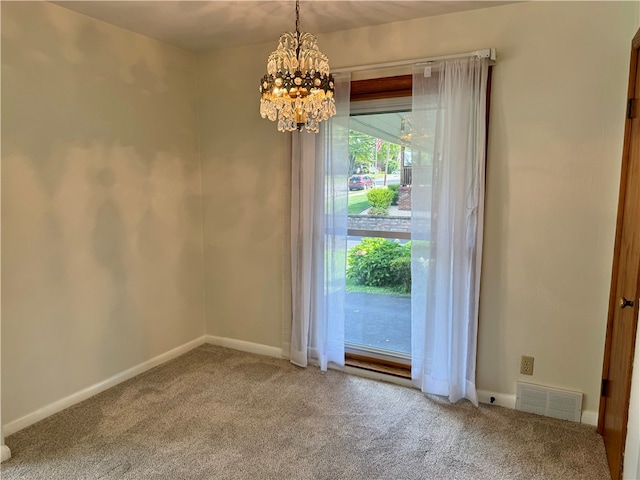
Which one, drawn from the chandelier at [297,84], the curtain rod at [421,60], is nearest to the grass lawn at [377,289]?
the curtain rod at [421,60]

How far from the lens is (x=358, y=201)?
327 cm

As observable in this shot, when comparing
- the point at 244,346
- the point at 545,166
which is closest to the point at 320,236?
the point at 244,346

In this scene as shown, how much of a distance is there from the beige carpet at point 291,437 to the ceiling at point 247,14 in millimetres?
2499

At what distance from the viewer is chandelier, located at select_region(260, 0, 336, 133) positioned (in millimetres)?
1947

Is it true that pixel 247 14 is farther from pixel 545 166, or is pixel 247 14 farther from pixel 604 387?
pixel 604 387

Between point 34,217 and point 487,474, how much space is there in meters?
2.86

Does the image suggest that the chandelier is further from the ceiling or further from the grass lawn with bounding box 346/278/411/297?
the grass lawn with bounding box 346/278/411/297

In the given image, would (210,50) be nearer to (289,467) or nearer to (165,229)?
(165,229)

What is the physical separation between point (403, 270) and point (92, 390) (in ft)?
7.68

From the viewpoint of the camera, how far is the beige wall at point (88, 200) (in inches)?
98.0

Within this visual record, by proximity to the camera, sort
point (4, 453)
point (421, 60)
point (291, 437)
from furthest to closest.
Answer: point (421, 60) < point (291, 437) < point (4, 453)

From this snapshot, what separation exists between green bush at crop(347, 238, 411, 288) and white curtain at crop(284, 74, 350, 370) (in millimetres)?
178

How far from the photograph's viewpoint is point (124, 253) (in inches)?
124

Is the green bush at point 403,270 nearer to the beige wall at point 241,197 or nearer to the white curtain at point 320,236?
the white curtain at point 320,236
